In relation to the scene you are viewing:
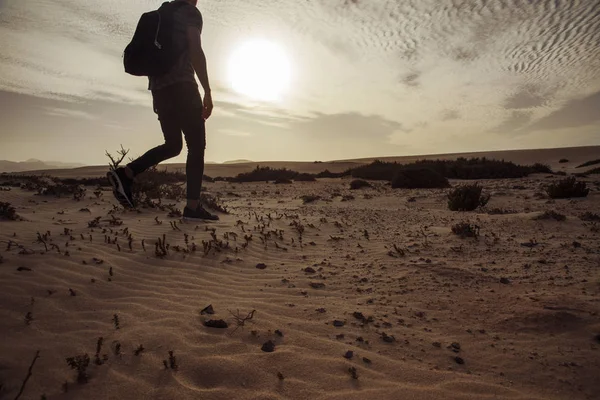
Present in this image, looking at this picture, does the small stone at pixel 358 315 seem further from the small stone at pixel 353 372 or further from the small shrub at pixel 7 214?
the small shrub at pixel 7 214

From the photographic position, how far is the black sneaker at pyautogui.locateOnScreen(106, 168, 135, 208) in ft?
14.9

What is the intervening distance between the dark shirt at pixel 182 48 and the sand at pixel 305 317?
2.07 meters

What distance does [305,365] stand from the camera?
2.08m

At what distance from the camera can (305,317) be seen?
274cm

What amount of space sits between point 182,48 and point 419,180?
1140cm

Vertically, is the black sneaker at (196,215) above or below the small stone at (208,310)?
above

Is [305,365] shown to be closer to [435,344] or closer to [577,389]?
[435,344]

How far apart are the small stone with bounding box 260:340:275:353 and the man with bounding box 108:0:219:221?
125 inches

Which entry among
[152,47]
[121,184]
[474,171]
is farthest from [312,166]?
[152,47]

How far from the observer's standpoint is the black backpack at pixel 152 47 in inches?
164

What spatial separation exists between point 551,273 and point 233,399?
3426 mm

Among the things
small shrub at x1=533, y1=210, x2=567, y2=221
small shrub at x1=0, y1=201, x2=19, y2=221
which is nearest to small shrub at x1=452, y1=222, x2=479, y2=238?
small shrub at x1=533, y1=210, x2=567, y2=221

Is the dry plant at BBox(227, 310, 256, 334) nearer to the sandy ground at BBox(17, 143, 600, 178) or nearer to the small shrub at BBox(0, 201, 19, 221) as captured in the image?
the small shrub at BBox(0, 201, 19, 221)

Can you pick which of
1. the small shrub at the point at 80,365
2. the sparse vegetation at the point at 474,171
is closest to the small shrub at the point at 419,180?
the sparse vegetation at the point at 474,171
